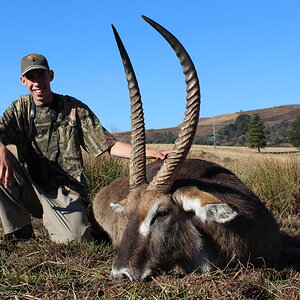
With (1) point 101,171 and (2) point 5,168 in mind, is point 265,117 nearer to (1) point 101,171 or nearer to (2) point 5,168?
(1) point 101,171

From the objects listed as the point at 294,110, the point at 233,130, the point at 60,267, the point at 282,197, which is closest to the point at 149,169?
the point at 60,267

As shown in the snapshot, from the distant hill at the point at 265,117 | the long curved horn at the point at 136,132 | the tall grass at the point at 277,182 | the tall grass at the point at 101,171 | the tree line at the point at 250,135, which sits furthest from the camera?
the distant hill at the point at 265,117

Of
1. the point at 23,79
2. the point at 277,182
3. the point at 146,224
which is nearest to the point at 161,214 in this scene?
the point at 146,224

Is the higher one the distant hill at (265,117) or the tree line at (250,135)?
the distant hill at (265,117)

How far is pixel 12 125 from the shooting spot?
6.70 meters

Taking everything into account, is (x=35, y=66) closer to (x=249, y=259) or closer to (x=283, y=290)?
(x=249, y=259)

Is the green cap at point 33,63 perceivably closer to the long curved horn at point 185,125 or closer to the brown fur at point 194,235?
the long curved horn at point 185,125

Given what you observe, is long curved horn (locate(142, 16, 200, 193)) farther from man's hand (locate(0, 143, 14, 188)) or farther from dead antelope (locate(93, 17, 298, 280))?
man's hand (locate(0, 143, 14, 188))

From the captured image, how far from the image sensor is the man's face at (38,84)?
6621mm

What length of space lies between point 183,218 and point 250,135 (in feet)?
225

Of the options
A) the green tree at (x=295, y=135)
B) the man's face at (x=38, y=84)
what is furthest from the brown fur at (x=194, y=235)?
the green tree at (x=295, y=135)

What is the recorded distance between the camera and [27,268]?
188 inches

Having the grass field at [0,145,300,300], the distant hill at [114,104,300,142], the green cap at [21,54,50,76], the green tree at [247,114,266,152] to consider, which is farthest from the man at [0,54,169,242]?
the distant hill at [114,104,300,142]

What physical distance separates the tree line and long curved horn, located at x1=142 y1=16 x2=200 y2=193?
199 feet
